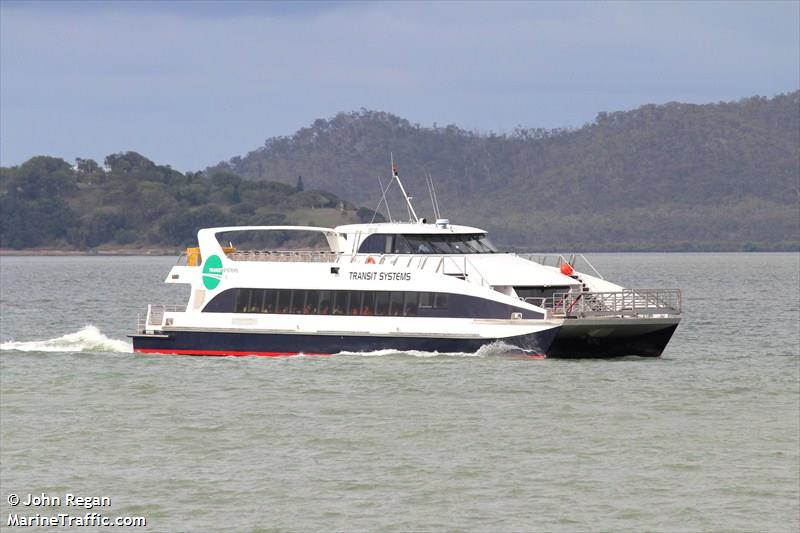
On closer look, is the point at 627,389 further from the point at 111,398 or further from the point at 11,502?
the point at 11,502

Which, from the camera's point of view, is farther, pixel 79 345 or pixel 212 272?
pixel 79 345

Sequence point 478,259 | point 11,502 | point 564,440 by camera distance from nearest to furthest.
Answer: point 11,502 < point 564,440 < point 478,259

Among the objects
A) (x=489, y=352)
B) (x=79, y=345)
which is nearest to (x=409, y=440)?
(x=489, y=352)

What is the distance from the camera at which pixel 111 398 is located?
3338 cm

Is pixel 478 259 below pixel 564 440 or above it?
above

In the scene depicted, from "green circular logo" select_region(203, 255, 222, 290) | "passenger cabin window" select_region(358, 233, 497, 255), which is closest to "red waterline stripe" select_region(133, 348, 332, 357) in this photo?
"green circular logo" select_region(203, 255, 222, 290)

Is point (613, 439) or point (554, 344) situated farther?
point (554, 344)

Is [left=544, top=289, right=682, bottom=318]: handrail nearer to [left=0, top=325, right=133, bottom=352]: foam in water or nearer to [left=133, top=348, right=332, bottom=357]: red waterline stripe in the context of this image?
[left=133, top=348, right=332, bottom=357]: red waterline stripe

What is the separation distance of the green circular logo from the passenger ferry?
0.04 meters

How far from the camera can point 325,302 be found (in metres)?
39.2

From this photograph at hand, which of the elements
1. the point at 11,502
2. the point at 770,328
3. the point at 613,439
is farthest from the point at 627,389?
the point at 770,328

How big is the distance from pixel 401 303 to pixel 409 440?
430 inches

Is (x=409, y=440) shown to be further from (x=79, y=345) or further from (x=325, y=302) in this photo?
(x=79, y=345)

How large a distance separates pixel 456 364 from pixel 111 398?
29.3 ft
